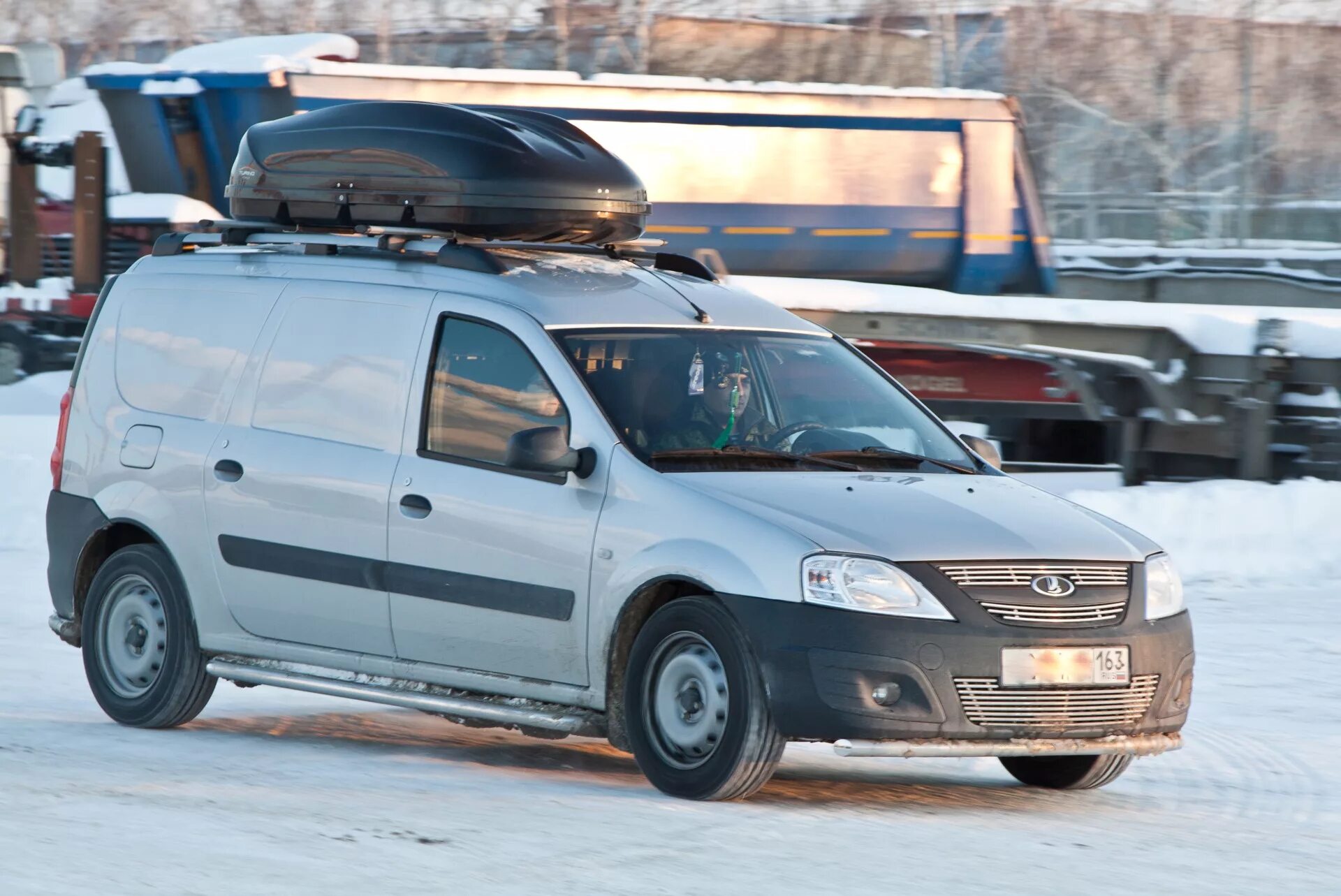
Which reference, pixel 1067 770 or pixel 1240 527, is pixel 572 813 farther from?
pixel 1240 527

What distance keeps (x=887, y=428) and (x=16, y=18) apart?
193 feet

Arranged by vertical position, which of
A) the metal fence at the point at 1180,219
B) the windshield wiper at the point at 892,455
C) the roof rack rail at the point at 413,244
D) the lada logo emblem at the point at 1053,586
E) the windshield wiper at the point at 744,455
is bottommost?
the metal fence at the point at 1180,219

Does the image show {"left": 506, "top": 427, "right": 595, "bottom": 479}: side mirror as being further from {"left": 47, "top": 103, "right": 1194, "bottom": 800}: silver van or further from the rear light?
the rear light

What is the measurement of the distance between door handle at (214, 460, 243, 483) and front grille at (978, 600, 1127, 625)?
2.82m

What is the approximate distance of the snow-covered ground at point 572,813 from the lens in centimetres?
501

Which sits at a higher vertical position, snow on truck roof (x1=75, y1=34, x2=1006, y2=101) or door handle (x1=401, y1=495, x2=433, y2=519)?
snow on truck roof (x1=75, y1=34, x2=1006, y2=101)

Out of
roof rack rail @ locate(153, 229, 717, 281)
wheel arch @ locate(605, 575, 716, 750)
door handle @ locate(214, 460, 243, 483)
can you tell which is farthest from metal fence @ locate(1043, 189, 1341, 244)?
wheel arch @ locate(605, 575, 716, 750)

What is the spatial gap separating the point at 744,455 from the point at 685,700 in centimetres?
83

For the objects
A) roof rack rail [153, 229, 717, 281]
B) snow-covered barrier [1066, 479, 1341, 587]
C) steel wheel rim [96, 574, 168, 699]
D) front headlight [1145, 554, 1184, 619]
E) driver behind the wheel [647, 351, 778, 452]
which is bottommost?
snow-covered barrier [1066, 479, 1341, 587]

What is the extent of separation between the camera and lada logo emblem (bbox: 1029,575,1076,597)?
19.4ft

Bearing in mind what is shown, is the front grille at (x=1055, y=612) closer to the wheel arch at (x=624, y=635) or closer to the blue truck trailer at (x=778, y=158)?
the wheel arch at (x=624, y=635)

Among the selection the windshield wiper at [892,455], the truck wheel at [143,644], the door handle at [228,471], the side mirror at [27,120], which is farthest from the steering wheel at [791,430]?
the side mirror at [27,120]

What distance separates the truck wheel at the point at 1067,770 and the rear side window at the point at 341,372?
7.66ft

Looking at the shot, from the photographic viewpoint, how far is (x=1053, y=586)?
594 cm
